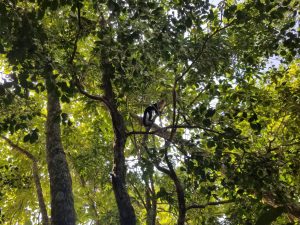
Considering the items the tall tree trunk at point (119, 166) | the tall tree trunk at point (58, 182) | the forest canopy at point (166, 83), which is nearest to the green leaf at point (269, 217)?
the forest canopy at point (166, 83)

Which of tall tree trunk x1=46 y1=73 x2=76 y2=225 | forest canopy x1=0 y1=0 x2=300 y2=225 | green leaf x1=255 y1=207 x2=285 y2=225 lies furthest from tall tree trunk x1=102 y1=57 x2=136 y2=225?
green leaf x1=255 y1=207 x2=285 y2=225

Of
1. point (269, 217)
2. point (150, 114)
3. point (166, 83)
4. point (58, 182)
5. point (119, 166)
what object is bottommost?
point (269, 217)

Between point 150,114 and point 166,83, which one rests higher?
point 166,83

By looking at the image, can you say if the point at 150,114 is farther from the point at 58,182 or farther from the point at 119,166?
the point at 58,182

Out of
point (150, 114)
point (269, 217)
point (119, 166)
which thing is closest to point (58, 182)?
point (119, 166)

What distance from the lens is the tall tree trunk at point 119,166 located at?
15.5 feet

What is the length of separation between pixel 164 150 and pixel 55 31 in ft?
8.75

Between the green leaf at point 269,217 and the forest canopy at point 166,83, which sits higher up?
the forest canopy at point 166,83

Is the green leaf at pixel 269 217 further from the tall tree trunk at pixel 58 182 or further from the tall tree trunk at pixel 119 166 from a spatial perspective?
the tall tree trunk at pixel 58 182

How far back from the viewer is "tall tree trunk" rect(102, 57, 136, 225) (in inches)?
186

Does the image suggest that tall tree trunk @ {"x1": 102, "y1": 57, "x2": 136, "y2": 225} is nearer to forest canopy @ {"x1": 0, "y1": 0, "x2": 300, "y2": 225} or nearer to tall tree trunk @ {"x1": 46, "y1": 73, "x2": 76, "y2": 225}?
forest canopy @ {"x1": 0, "y1": 0, "x2": 300, "y2": 225}

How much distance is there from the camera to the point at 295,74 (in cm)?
688

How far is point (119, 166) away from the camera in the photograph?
5.01 metres

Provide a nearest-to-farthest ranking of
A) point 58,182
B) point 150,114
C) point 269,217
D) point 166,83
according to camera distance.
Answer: point 269,217
point 150,114
point 166,83
point 58,182
